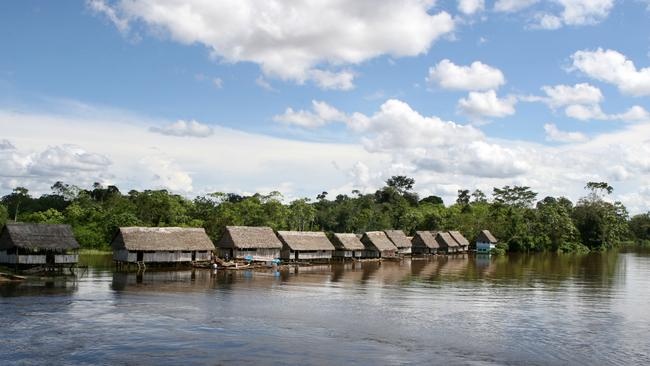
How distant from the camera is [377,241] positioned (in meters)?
72.1

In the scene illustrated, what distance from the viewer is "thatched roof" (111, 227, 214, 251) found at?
46.8m

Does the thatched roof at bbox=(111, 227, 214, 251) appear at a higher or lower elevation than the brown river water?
higher

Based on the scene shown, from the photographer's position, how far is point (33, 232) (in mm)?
40406

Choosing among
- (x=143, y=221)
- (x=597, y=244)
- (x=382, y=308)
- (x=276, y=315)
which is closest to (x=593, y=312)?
(x=382, y=308)

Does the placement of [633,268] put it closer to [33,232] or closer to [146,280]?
[146,280]

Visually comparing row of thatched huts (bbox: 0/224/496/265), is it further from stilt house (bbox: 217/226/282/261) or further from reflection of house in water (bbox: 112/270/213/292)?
reflection of house in water (bbox: 112/270/213/292)

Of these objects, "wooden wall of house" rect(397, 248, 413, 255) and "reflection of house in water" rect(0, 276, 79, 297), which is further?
"wooden wall of house" rect(397, 248, 413, 255)

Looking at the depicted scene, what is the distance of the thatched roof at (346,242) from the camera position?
66.9 metres

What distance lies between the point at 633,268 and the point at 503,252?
3012cm

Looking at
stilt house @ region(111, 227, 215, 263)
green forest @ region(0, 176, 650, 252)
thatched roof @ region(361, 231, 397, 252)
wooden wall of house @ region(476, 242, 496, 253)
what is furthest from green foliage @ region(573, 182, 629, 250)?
stilt house @ region(111, 227, 215, 263)

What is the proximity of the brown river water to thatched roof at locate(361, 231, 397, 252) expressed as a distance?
2735 cm

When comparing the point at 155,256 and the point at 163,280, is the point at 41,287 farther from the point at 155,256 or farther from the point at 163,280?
the point at 155,256

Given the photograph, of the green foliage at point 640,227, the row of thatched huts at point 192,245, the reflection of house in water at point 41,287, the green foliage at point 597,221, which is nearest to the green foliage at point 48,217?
the row of thatched huts at point 192,245

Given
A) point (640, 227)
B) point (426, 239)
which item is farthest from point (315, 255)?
point (640, 227)
